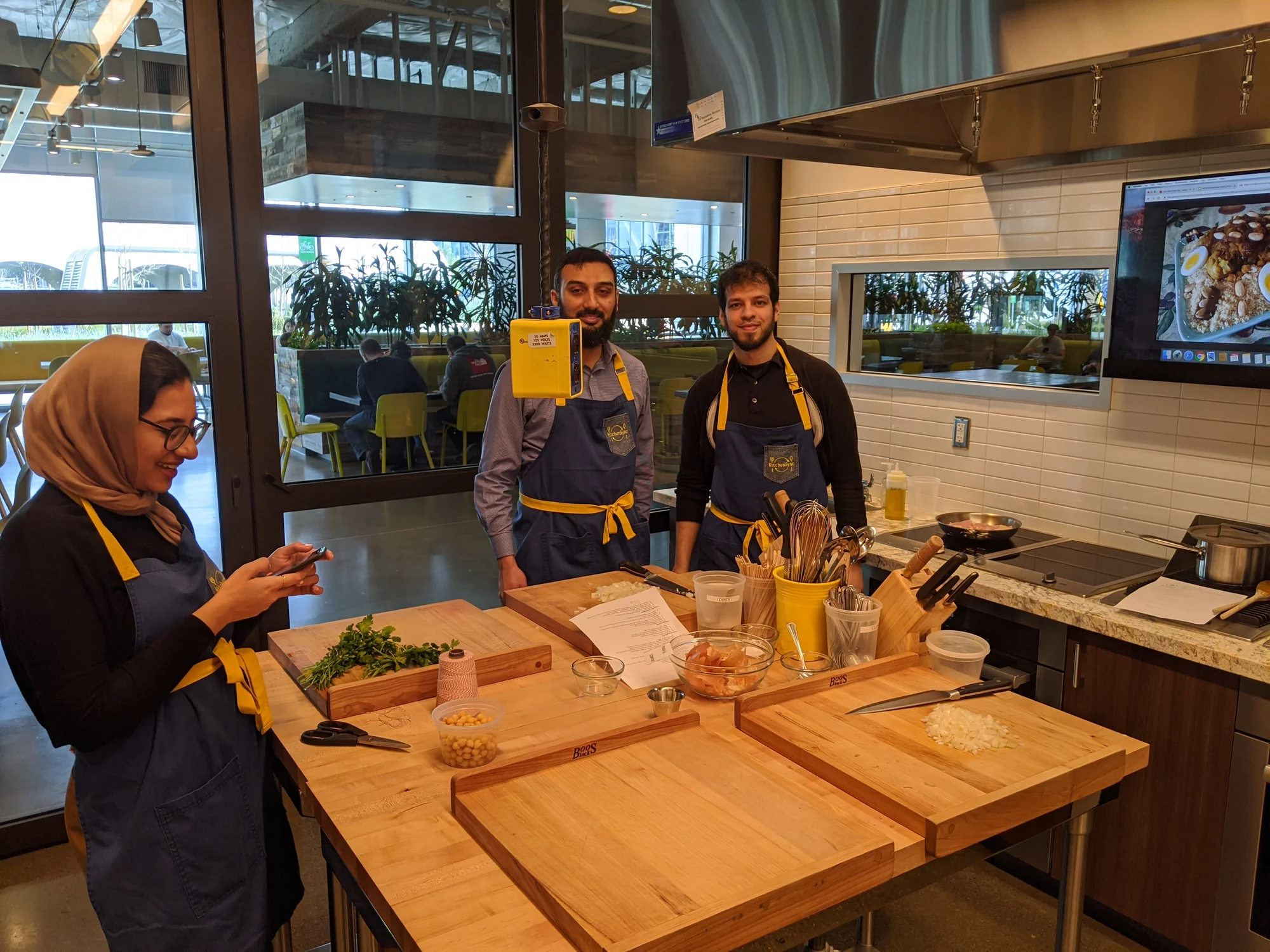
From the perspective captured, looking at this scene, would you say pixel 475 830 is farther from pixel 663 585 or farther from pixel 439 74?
pixel 439 74

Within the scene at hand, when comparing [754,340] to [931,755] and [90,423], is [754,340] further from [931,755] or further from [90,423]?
[90,423]

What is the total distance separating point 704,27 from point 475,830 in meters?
1.78

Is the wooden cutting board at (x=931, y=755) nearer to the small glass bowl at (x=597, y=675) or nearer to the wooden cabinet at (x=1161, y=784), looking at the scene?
the small glass bowl at (x=597, y=675)

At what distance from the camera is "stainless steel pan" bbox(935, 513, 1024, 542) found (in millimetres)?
3064

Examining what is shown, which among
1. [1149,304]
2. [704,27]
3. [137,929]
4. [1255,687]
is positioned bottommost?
[137,929]

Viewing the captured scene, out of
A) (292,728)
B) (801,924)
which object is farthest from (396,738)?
(801,924)

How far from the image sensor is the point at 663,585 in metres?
2.46

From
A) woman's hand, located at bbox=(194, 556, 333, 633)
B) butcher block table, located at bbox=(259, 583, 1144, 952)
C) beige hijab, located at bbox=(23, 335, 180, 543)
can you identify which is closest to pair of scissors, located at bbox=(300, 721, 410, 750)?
butcher block table, located at bbox=(259, 583, 1144, 952)

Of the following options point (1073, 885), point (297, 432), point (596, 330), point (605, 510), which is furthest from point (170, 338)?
point (1073, 885)

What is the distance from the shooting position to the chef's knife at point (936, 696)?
174 centimetres

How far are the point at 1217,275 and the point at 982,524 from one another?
1.02 meters

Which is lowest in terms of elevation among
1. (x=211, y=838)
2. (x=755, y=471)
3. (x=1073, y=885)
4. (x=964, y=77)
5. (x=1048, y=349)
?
(x=1073, y=885)

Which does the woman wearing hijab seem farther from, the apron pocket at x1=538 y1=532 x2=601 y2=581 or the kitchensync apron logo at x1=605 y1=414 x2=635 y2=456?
the kitchensync apron logo at x1=605 y1=414 x2=635 y2=456

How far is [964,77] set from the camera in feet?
5.37
